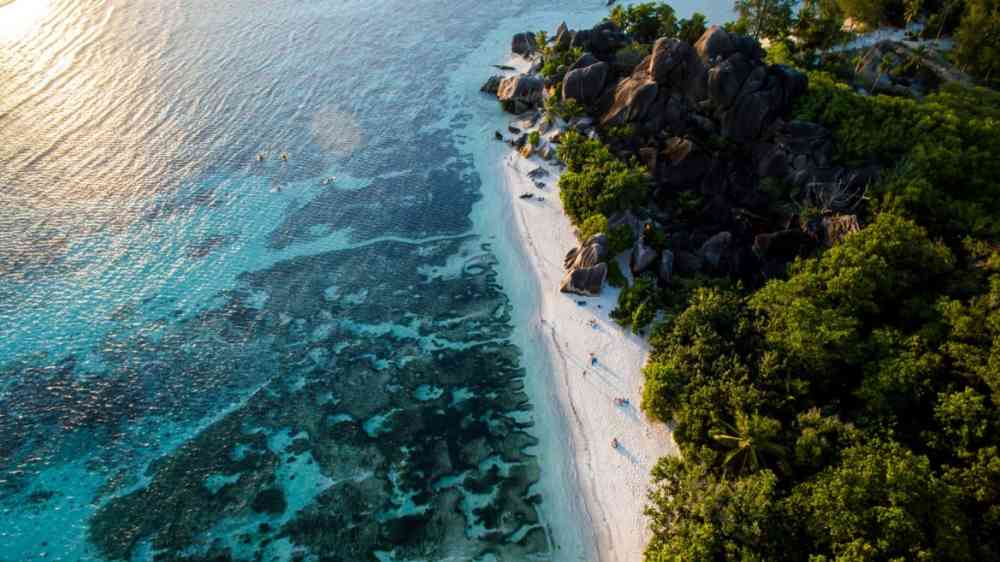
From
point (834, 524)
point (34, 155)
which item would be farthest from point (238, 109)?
point (834, 524)

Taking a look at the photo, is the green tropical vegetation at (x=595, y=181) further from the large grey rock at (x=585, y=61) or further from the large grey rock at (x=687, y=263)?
the large grey rock at (x=585, y=61)

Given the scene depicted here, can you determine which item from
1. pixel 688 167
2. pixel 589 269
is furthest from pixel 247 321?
pixel 688 167

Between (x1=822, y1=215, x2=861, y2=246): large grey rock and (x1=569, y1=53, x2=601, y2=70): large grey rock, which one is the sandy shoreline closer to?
(x1=822, y1=215, x2=861, y2=246): large grey rock

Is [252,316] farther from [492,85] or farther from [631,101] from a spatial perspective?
[492,85]

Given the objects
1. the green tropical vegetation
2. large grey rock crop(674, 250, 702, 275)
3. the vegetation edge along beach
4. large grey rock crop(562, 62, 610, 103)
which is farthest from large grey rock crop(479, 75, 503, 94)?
large grey rock crop(674, 250, 702, 275)

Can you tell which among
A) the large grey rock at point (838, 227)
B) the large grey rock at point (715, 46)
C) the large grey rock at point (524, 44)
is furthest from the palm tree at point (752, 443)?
the large grey rock at point (524, 44)

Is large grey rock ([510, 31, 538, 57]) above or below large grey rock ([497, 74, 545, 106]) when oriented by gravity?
above
